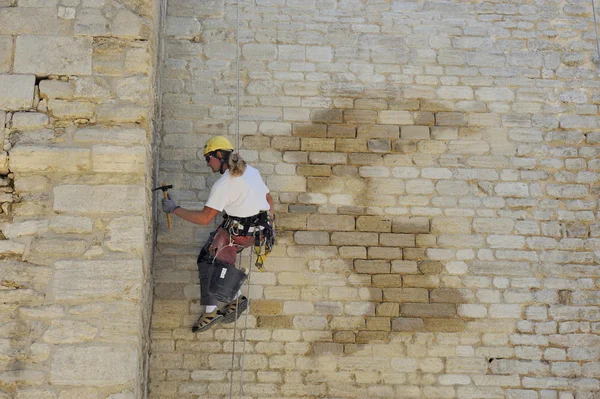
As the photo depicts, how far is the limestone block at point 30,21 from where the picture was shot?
180 inches

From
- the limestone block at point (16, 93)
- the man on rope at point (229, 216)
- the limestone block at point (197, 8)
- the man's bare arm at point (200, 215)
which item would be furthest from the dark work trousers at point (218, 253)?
the limestone block at point (197, 8)

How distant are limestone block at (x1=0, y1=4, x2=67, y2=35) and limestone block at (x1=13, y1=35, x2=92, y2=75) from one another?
51 mm

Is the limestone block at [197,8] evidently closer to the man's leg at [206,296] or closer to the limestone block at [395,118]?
the limestone block at [395,118]

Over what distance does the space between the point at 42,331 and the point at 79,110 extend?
1.44 meters

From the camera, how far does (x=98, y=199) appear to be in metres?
4.41

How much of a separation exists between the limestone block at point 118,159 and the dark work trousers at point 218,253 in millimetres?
845

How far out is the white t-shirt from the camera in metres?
4.80

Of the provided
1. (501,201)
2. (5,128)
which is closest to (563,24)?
(501,201)

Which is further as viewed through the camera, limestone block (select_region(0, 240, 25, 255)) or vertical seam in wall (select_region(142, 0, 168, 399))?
vertical seam in wall (select_region(142, 0, 168, 399))

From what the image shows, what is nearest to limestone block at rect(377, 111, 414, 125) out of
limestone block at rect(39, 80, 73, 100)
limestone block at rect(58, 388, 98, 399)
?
limestone block at rect(39, 80, 73, 100)

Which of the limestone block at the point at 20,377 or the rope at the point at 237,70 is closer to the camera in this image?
the limestone block at the point at 20,377

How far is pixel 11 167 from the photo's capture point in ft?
14.5

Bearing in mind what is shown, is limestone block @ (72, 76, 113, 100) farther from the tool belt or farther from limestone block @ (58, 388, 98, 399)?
limestone block @ (58, 388, 98, 399)

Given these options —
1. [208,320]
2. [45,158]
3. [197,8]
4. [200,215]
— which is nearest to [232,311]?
[208,320]
